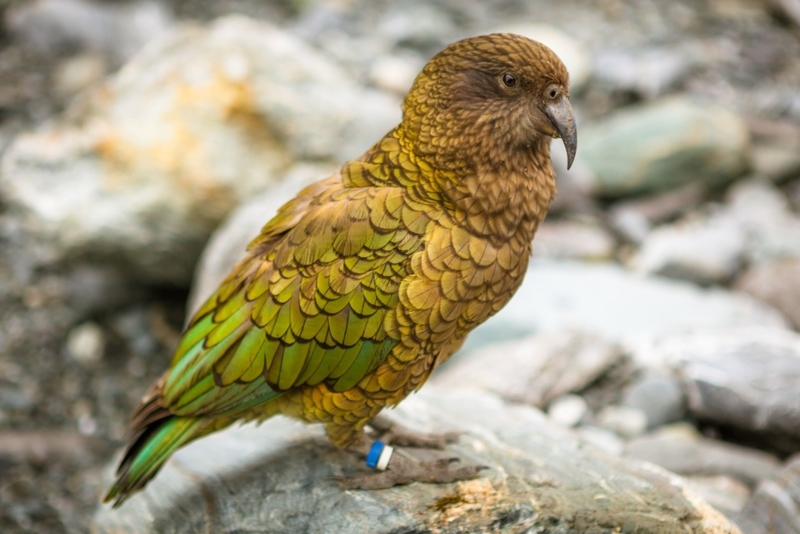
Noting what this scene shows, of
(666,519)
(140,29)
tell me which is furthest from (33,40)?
(666,519)

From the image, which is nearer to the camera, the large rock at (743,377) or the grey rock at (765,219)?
the large rock at (743,377)

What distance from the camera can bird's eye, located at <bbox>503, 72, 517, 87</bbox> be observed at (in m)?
2.58

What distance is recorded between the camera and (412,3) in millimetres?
9797

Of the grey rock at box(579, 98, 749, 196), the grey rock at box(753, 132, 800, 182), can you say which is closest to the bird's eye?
the grey rock at box(579, 98, 749, 196)

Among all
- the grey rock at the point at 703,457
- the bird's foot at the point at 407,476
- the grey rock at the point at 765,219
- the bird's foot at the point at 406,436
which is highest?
the bird's foot at the point at 407,476

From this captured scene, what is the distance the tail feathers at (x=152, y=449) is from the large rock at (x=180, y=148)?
9.42ft

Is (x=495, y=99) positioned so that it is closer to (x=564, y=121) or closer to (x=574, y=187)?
(x=564, y=121)

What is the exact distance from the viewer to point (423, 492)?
3033 mm

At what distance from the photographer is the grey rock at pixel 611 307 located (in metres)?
5.43

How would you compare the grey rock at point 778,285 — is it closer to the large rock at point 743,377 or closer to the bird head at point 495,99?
the large rock at point 743,377

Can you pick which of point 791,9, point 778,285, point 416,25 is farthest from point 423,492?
point 791,9

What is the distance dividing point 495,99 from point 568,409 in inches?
113

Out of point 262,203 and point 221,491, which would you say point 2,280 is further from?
point 221,491

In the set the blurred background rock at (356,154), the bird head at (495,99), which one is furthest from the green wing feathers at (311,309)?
the blurred background rock at (356,154)
